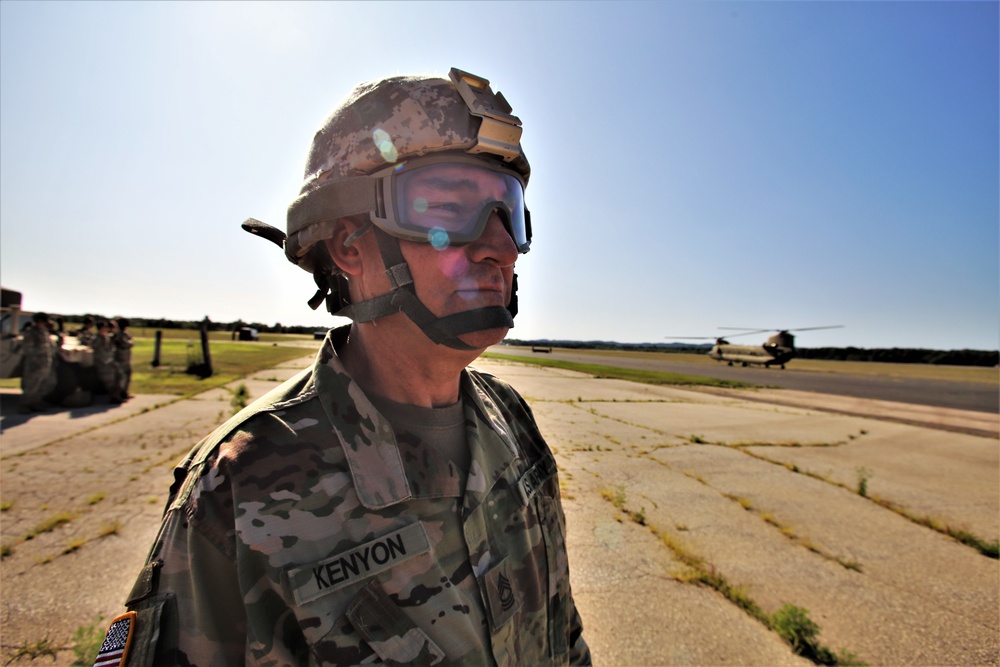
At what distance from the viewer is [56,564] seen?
3273 mm

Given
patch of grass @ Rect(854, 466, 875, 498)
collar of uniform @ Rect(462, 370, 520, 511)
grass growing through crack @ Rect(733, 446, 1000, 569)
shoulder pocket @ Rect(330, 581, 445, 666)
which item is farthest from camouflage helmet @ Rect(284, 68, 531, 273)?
patch of grass @ Rect(854, 466, 875, 498)

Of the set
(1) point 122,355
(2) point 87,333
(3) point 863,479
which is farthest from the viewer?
(2) point 87,333

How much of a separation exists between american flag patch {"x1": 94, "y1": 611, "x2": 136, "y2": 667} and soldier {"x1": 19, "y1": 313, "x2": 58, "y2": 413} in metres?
11.5

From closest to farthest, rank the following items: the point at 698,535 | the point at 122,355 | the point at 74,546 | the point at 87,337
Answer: the point at 74,546
the point at 698,535
the point at 122,355
the point at 87,337

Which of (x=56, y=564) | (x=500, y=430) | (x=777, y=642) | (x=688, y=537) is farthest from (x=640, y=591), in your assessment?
(x=56, y=564)

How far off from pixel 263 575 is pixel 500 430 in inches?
34.7

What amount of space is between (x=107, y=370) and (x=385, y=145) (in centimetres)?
1227

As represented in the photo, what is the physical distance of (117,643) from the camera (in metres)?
1.04

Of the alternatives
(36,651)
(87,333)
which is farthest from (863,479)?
(87,333)

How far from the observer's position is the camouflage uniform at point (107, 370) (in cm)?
1009

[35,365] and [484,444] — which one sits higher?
[484,444]

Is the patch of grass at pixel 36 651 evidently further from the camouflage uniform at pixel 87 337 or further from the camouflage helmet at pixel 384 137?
the camouflage uniform at pixel 87 337

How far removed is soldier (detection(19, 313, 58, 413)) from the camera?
8.81 m

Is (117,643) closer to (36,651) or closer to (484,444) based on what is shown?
(484,444)
